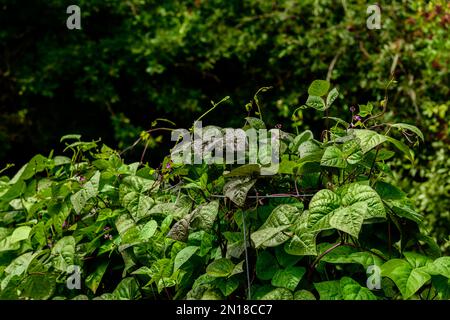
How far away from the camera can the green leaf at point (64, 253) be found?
1.78m

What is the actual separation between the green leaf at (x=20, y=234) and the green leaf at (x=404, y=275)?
3.71 ft

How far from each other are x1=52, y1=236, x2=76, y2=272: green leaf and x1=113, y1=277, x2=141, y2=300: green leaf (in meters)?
0.17

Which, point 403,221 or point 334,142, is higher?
point 334,142

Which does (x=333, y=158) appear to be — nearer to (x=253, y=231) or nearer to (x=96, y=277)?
(x=253, y=231)

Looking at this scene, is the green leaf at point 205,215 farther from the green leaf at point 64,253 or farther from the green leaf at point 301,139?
the green leaf at point 64,253

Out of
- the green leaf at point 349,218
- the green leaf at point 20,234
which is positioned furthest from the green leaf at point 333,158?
the green leaf at point 20,234

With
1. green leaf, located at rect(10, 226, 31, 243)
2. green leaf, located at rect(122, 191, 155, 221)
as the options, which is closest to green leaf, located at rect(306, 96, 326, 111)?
green leaf, located at rect(122, 191, 155, 221)

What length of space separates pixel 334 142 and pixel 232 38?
4.68 metres

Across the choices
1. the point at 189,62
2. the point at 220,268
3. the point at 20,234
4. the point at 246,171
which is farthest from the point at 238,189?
the point at 189,62

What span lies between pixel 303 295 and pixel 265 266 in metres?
0.12
